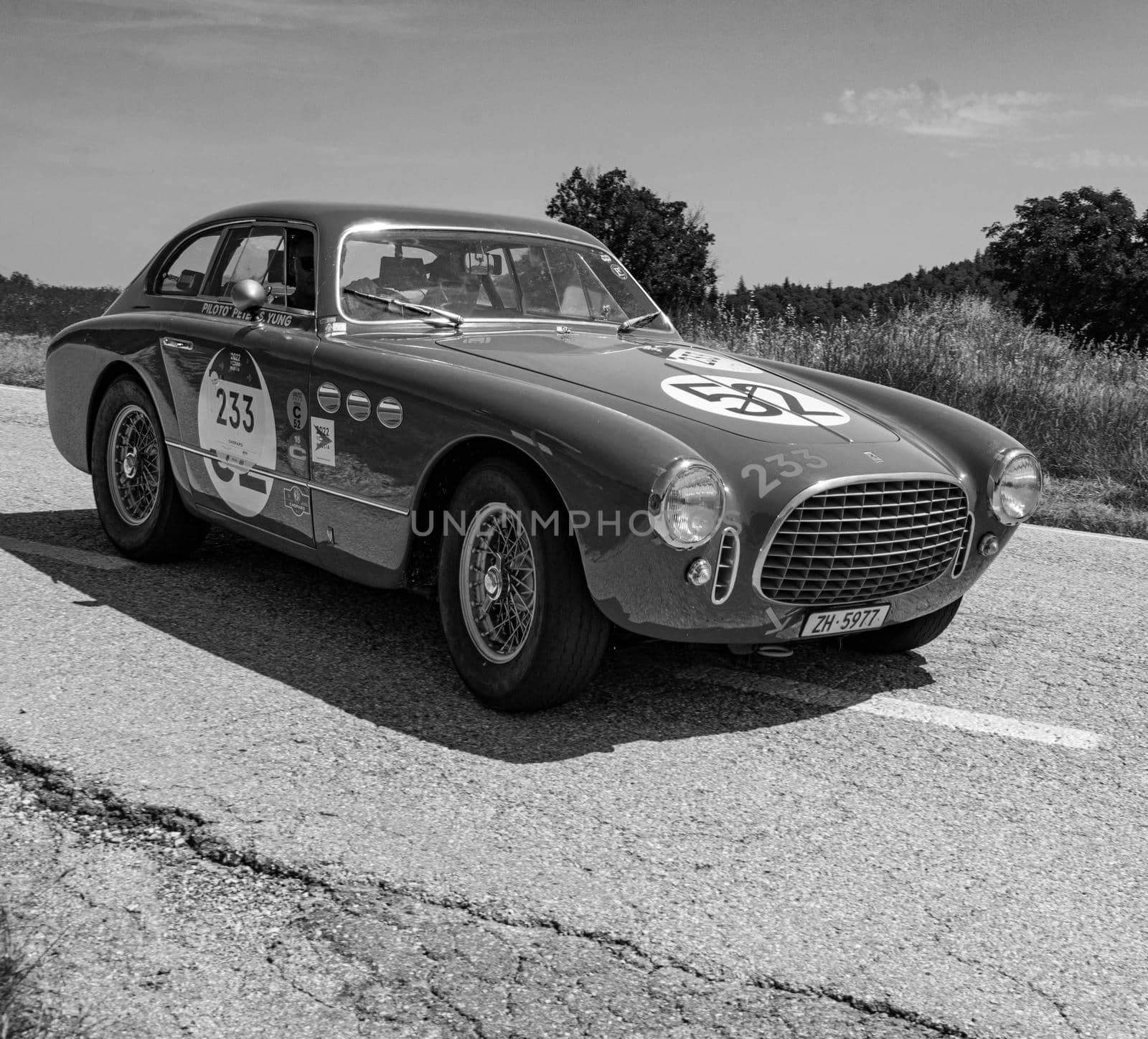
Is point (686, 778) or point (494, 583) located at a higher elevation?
point (494, 583)

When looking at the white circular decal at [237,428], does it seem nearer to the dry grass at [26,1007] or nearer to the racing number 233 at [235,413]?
the racing number 233 at [235,413]

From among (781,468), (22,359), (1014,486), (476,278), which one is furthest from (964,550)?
(22,359)

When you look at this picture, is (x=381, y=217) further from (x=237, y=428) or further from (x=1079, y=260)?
(x=1079, y=260)

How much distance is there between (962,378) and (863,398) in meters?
6.56

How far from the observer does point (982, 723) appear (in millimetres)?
3998

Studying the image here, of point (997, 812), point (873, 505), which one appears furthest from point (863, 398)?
point (997, 812)

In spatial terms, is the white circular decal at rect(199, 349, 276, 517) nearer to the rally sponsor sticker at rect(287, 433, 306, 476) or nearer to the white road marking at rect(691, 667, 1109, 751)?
the rally sponsor sticker at rect(287, 433, 306, 476)

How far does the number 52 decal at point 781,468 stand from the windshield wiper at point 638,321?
169 cm

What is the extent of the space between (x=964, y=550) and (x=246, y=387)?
2.69 metres

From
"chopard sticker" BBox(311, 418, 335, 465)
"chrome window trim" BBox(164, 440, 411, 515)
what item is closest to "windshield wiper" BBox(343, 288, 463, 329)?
"chopard sticker" BBox(311, 418, 335, 465)

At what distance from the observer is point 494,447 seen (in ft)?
12.8

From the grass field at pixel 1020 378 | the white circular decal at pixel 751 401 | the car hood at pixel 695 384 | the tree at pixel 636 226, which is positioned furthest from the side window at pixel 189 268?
the tree at pixel 636 226

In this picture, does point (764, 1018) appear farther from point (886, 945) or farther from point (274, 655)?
point (274, 655)

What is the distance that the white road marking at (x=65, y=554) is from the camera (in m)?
5.48
